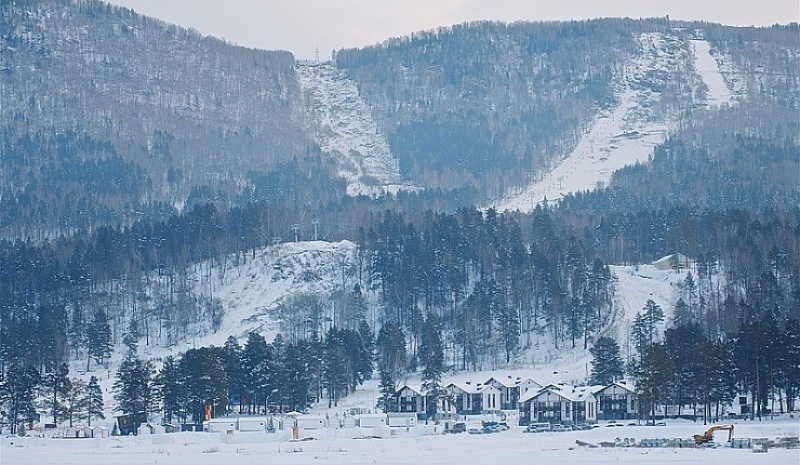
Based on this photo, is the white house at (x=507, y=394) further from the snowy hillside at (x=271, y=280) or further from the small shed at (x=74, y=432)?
the snowy hillside at (x=271, y=280)

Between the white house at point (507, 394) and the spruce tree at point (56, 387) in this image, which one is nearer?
the spruce tree at point (56, 387)

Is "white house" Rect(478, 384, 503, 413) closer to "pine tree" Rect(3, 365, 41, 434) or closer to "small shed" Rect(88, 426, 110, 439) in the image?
"small shed" Rect(88, 426, 110, 439)

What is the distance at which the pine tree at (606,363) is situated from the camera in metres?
117

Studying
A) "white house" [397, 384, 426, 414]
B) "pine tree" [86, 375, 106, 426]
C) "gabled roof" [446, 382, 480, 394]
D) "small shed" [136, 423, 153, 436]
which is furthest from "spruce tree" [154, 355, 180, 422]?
"gabled roof" [446, 382, 480, 394]

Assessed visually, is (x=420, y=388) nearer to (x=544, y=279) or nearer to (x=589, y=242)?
(x=544, y=279)

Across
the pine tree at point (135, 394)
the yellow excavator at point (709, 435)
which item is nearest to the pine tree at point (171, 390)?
the pine tree at point (135, 394)

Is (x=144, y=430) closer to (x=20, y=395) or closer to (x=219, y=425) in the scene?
(x=219, y=425)

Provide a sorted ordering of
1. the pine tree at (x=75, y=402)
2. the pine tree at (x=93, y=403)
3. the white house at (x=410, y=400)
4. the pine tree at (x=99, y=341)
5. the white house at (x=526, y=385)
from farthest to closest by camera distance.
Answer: the pine tree at (x=99, y=341), the white house at (x=526, y=385), the white house at (x=410, y=400), the pine tree at (x=93, y=403), the pine tree at (x=75, y=402)

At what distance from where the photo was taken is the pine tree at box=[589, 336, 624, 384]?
117375 mm

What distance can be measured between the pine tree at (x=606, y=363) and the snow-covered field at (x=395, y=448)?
68.1 feet

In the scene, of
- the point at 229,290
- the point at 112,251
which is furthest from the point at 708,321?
the point at 112,251

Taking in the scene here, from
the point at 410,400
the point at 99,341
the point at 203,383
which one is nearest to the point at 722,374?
the point at 410,400

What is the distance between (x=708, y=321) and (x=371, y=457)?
6462 centimetres

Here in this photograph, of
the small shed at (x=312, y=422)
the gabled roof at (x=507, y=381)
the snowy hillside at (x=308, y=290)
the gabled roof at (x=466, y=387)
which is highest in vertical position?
the snowy hillside at (x=308, y=290)
